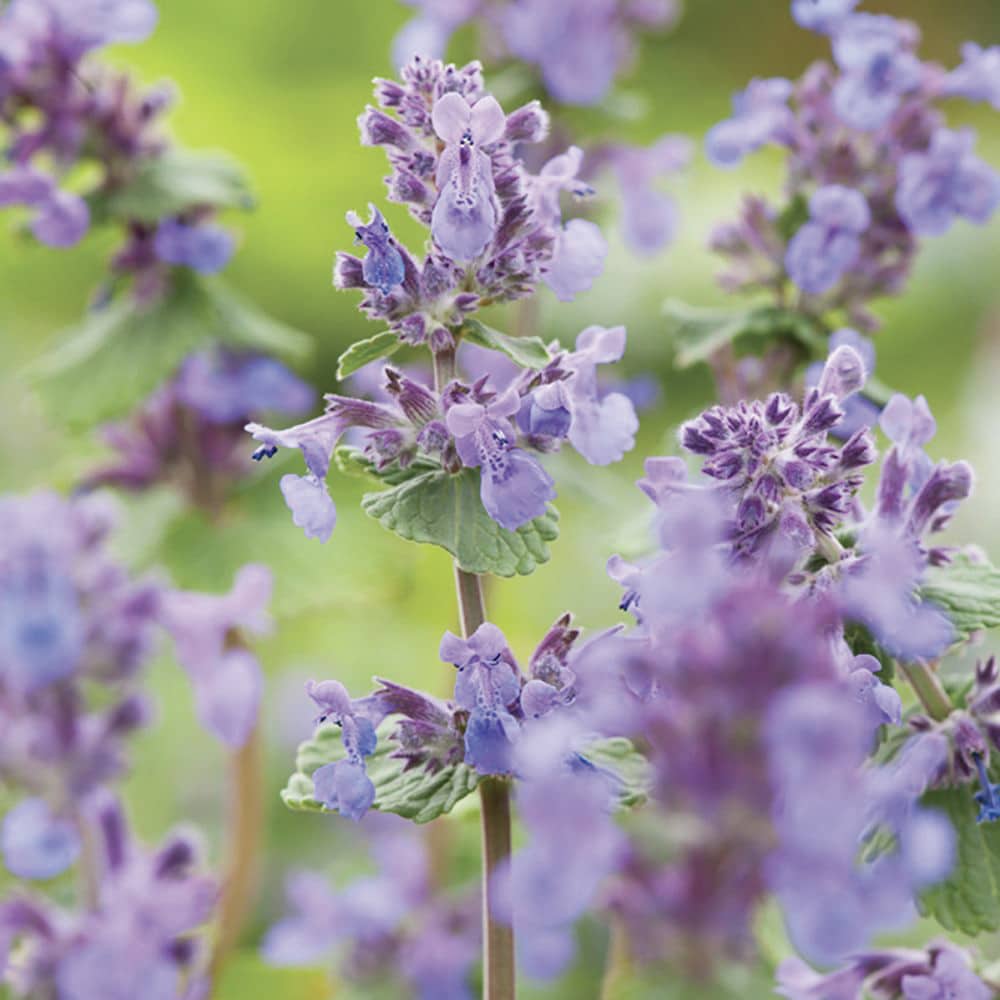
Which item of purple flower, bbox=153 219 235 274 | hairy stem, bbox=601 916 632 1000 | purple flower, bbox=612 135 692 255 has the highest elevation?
purple flower, bbox=612 135 692 255

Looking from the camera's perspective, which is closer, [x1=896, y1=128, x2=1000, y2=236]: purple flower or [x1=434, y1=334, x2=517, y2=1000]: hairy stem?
[x1=434, y1=334, x2=517, y2=1000]: hairy stem

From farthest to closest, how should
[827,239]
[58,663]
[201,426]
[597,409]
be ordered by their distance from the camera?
1. [201,426]
2. [58,663]
3. [827,239]
4. [597,409]

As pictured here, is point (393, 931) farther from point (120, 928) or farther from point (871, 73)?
point (871, 73)

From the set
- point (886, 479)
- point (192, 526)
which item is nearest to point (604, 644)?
point (886, 479)

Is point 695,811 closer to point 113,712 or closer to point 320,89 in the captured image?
point 113,712

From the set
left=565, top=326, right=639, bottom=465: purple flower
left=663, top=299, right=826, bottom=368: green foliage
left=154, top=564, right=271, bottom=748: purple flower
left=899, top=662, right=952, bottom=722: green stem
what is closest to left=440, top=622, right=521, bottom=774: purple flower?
left=565, top=326, right=639, bottom=465: purple flower

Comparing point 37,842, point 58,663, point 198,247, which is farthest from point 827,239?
point 37,842

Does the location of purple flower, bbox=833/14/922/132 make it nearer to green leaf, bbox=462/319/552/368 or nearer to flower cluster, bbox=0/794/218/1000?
green leaf, bbox=462/319/552/368

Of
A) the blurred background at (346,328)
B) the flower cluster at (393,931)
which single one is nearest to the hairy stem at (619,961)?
the blurred background at (346,328)
